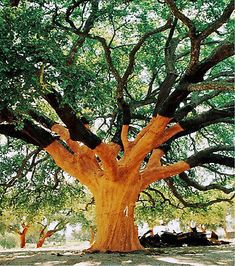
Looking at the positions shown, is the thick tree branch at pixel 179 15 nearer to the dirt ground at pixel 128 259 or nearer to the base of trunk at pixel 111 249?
the dirt ground at pixel 128 259

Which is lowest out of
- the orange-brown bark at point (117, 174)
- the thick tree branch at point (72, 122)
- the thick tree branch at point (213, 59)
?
the orange-brown bark at point (117, 174)

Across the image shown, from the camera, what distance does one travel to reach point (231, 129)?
11977 mm

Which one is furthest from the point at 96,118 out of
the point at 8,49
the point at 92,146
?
the point at 8,49

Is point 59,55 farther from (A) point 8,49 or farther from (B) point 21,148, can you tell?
(B) point 21,148

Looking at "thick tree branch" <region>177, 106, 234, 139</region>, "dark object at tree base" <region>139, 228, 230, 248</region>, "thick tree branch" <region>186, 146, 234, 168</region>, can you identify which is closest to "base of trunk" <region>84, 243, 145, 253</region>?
"thick tree branch" <region>186, 146, 234, 168</region>

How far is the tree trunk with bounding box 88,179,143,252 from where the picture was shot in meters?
8.23

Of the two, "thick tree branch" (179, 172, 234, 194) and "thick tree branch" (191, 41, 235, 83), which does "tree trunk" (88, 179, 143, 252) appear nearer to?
"thick tree branch" (179, 172, 234, 194)

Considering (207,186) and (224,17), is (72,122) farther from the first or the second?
(207,186)

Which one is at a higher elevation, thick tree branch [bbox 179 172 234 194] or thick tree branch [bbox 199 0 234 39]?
thick tree branch [bbox 199 0 234 39]

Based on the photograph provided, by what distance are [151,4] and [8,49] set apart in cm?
541

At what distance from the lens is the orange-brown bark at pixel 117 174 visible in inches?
326

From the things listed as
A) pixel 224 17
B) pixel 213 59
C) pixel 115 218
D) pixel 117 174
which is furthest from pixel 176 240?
pixel 224 17

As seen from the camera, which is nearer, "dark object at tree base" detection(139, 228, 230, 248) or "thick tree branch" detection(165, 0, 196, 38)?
"thick tree branch" detection(165, 0, 196, 38)

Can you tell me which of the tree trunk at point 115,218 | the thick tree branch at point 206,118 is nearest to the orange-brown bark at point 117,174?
the tree trunk at point 115,218
